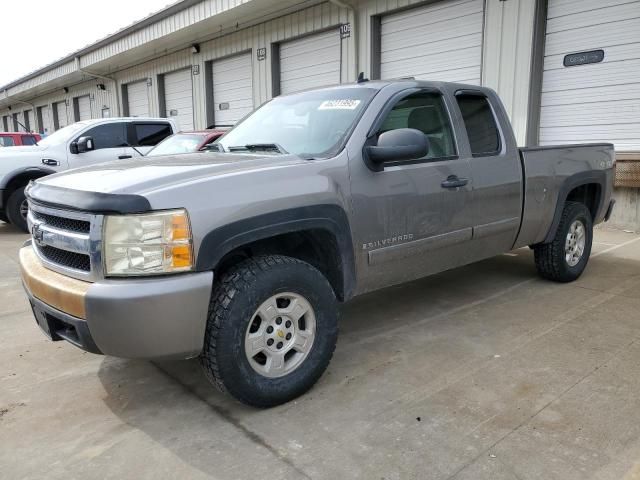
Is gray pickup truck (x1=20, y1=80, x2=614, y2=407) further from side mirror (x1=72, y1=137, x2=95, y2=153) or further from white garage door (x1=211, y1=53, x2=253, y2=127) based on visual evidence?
white garage door (x1=211, y1=53, x2=253, y2=127)

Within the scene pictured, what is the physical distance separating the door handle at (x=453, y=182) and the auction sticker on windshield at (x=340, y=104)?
2.70 feet

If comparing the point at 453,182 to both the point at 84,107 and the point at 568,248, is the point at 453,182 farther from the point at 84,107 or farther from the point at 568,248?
the point at 84,107

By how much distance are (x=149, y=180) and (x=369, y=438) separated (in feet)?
5.48

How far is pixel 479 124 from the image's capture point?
4250mm

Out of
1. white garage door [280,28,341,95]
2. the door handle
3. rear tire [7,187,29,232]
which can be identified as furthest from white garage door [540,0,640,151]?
rear tire [7,187,29,232]

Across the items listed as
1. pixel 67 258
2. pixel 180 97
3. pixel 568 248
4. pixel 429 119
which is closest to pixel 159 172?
pixel 67 258

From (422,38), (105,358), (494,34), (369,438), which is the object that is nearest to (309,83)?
(422,38)

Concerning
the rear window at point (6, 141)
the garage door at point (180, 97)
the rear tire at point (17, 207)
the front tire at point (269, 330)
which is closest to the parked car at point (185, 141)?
the rear tire at point (17, 207)

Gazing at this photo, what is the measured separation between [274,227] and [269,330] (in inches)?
22.1

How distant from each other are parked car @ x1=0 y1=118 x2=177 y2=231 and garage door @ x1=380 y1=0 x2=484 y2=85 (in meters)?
4.96

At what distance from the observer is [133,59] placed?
19469mm

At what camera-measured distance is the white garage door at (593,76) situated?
8.08 m

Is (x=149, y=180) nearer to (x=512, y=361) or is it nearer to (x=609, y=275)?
(x=512, y=361)

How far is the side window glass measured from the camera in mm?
3652
